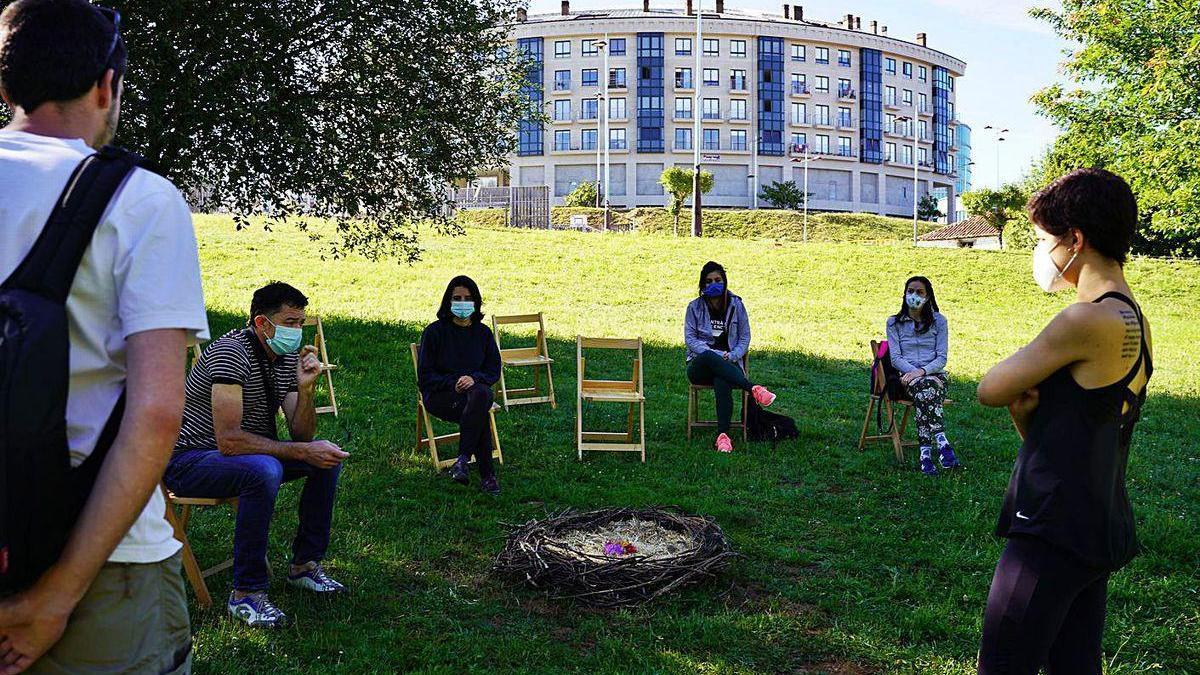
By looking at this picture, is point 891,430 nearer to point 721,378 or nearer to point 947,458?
point 947,458

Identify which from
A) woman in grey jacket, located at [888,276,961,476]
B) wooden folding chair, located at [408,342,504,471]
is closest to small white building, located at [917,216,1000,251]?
woman in grey jacket, located at [888,276,961,476]

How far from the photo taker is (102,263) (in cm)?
155

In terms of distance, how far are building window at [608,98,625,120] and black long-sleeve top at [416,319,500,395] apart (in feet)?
229

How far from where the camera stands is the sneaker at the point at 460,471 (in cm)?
694

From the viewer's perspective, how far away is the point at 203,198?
470 inches

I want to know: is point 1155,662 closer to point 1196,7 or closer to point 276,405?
point 276,405

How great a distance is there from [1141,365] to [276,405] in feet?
13.1

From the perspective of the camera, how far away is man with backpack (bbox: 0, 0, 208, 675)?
1.48 m

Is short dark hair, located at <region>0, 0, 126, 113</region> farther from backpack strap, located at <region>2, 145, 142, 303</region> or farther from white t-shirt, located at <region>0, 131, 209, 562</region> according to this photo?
backpack strap, located at <region>2, 145, 142, 303</region>

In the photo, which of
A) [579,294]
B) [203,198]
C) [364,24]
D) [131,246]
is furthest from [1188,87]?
[131,246]

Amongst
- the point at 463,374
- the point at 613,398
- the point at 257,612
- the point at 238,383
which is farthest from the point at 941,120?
the point at 257,612

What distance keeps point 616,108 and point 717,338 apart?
6848 centimetres

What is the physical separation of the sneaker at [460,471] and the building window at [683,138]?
69.8 meters

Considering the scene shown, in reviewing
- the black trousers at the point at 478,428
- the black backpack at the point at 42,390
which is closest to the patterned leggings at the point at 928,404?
the black trousers at the point at 478,428
